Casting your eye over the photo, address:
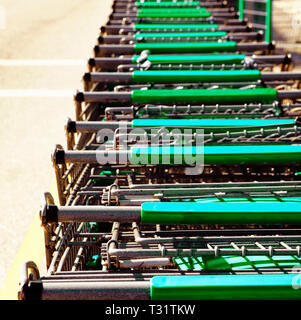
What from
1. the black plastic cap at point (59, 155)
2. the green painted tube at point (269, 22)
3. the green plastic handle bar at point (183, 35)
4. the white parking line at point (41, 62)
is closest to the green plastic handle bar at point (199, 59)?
the green plastic handle bar at point (183, 35)

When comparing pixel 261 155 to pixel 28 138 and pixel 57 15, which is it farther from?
pixel 57 15

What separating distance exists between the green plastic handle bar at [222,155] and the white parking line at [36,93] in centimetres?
508

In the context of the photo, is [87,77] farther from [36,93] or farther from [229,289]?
[36,93]

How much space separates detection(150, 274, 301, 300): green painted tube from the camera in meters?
1.74

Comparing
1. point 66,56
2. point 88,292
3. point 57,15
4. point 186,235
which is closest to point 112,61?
point 186,235

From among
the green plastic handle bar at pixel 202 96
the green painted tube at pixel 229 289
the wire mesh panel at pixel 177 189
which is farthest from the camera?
the green plastic handle bar at pixel 202 96

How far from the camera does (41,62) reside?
365 inches

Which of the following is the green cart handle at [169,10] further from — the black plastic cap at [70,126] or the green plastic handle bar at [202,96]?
the black plastic cap at [70,126]

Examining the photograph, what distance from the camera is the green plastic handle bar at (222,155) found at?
8.88ft

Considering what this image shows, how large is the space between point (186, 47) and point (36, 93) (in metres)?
3.67

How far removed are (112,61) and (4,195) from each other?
1.70m

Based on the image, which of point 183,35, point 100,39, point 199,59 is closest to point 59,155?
point 199,59

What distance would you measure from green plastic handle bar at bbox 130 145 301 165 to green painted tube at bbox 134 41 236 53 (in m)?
2.13

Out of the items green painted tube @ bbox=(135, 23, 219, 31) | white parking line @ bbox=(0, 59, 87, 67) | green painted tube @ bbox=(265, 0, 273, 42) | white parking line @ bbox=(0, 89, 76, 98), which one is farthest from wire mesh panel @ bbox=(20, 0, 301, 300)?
white parking line @ bbox=(0, 59, 87, 67)
